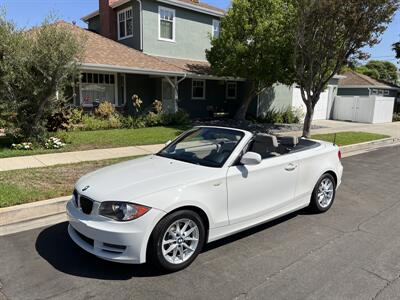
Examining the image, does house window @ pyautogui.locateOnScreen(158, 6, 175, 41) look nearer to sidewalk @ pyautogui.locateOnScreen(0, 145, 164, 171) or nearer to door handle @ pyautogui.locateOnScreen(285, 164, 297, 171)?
sidewalk @ pyautogui.locateOnScreen(0, 145, 164, 171)

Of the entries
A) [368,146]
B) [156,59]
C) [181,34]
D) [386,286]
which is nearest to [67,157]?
[386,286]

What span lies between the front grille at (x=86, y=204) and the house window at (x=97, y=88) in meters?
13.1

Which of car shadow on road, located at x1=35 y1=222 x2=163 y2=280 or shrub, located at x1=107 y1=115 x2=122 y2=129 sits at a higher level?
shrub, located at x1=107 y1=115 x2=122 y2=129

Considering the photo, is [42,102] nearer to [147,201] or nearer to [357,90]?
[147,201]

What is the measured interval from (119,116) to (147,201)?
1220 centimetres

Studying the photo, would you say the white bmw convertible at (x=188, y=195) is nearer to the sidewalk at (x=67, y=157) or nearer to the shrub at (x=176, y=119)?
the sidewalk at (x=67, y=157)

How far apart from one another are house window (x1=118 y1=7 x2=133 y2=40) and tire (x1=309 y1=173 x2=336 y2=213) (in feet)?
53.0

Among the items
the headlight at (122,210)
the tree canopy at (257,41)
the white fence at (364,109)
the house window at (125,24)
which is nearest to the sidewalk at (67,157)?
the headlight at (122,210)

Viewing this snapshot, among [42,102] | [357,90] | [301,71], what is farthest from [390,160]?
[357,90]

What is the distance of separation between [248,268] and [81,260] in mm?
1855

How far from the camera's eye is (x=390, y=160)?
35.3 ft

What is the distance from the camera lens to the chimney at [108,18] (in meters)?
20.4

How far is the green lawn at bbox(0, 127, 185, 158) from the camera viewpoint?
9630mm

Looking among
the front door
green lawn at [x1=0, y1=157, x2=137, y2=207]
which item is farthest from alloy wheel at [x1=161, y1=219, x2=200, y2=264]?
the front door
